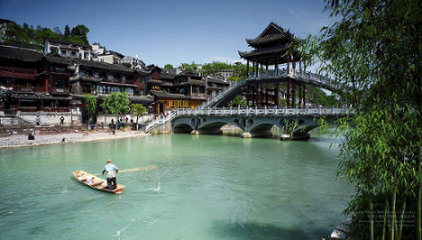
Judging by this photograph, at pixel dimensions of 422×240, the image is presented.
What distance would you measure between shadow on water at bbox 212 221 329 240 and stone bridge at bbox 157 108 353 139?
1882 centimetres

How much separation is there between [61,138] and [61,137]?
2.31 ft

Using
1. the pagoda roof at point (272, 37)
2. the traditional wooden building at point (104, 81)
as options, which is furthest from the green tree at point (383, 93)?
the traditional wooden building at point (104, 81)

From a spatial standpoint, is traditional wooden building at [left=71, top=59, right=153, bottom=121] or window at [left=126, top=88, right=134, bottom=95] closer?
traditional wooden building at [left=71, top=59, right=153, bottom=121]

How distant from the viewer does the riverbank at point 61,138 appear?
2858cm

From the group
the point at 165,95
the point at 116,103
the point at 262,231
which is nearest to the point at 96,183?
the point at 262,231

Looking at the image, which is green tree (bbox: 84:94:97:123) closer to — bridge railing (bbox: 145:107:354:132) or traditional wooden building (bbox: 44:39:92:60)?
bridge railing (bbox: 145:107:354:132)

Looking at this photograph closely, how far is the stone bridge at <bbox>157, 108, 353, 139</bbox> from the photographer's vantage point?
30797 millimetres

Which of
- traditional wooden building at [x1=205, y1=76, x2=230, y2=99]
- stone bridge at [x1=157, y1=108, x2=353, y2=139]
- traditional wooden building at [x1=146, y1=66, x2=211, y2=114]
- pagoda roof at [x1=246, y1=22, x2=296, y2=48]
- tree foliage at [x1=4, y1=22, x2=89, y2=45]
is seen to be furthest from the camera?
tree foliage at [x1=4, y1=22, x2=89, y2=45]

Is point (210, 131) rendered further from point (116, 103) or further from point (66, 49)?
point (66, 49)

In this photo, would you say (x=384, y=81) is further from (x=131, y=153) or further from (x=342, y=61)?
(x=131, y=153)

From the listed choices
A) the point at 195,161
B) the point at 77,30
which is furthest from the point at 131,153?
the point at 77,30

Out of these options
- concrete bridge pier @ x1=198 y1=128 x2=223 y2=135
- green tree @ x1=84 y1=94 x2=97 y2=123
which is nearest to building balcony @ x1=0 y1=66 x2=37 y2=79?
green tree @ x1=84 y1=94 x2=97 y2=123

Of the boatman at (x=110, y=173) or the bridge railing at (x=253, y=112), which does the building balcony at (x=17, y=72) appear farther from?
the boatman at (x=110, y=173)

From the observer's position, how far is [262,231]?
9.45 meters
